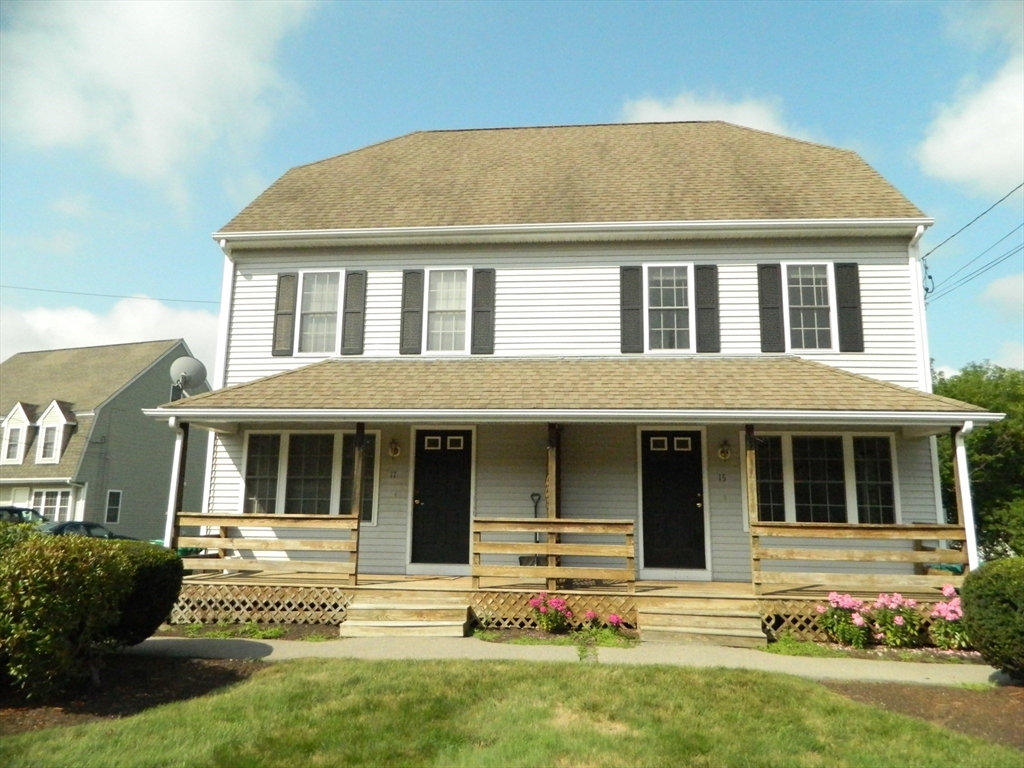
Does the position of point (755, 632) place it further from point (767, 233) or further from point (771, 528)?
point (767, 233)

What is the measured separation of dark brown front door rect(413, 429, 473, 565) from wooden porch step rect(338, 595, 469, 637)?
217 cm

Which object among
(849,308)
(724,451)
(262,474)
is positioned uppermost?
(849,308)

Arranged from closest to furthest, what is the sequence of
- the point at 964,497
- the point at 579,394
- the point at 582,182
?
the point at 964,497, the point at 579,394, the point at 582,182

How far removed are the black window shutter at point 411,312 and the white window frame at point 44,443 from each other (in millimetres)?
21276

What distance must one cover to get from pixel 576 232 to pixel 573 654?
6899 mm

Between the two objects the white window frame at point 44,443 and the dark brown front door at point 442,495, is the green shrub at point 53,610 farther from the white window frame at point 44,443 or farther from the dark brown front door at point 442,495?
the white window frame at point 44,443

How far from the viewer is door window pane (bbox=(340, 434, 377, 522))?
1170 cm

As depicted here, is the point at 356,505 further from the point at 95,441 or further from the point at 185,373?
the point at 95,441

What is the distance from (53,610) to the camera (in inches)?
239

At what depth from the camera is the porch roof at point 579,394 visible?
9617 mm

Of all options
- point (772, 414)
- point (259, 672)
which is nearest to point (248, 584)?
point (259, 672)

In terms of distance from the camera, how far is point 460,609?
905 cm

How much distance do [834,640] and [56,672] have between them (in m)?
8.21

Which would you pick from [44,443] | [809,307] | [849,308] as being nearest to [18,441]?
[44,443]
